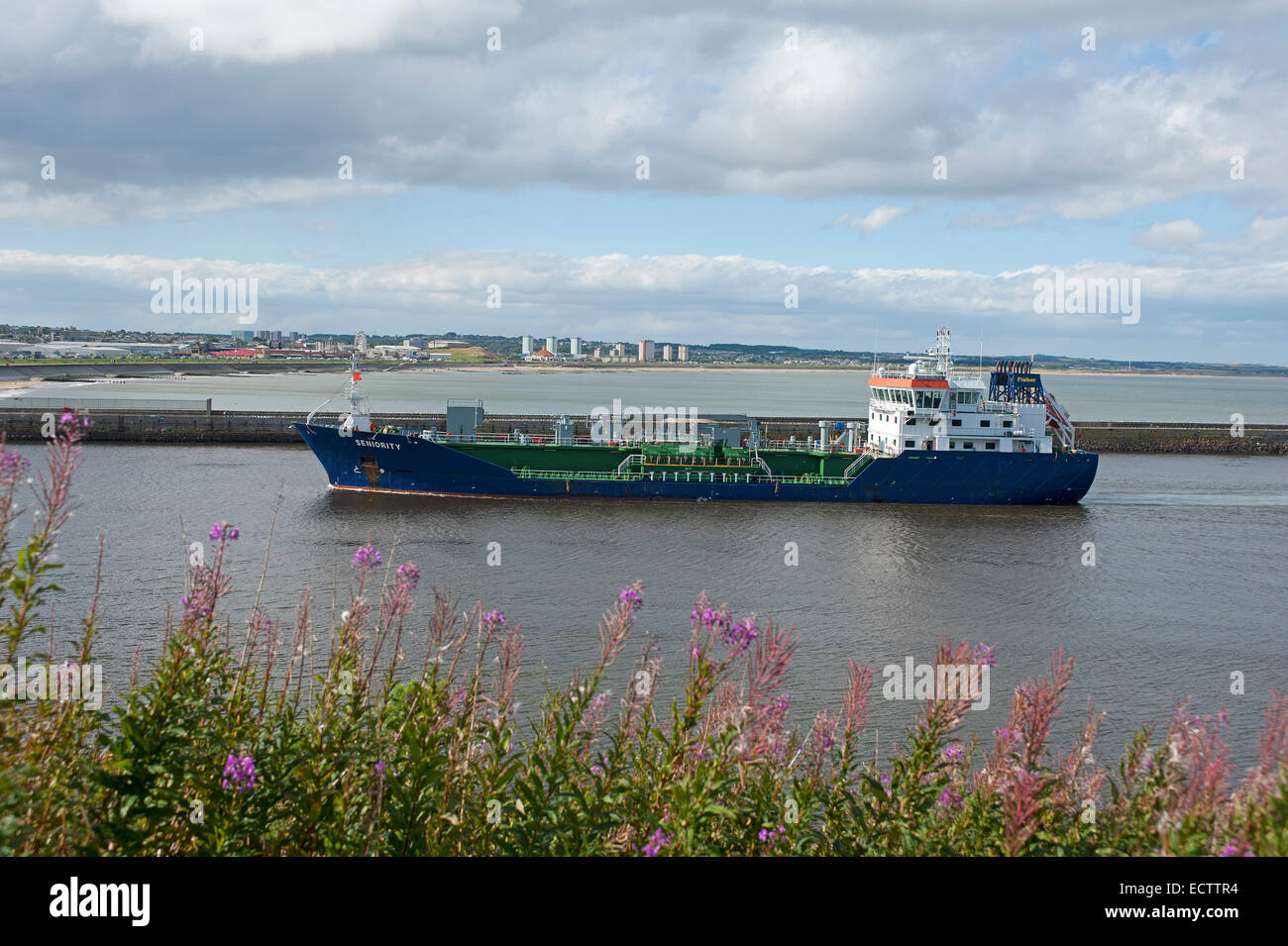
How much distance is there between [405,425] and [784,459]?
2938 centimetres

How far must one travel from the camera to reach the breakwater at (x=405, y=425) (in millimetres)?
55869

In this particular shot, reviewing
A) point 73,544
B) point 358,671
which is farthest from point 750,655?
point 73,544

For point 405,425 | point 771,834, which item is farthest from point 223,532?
point 405,425

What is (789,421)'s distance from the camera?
69.4 meters

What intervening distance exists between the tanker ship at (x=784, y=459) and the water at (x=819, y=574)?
1274 mm

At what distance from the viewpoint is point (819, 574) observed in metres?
26.3

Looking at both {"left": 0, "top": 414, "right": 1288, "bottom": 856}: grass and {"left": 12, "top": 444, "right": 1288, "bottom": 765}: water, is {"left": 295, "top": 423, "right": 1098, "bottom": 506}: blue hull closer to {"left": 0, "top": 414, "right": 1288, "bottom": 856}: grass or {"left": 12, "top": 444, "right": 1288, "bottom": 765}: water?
{"left": 12, "top": 444, "right": 1288, "bottom": 765}: water

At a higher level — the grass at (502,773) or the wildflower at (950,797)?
the grass at (502,773)

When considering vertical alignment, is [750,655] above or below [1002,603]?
above

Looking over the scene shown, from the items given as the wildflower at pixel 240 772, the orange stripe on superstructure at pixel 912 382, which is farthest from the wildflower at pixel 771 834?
the orange stripe on superstructure at pixel 912 382

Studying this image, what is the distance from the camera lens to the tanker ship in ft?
129

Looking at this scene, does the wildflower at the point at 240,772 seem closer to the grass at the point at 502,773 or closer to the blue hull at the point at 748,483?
the grass at the point at 502,773

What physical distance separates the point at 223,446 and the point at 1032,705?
58204mm
